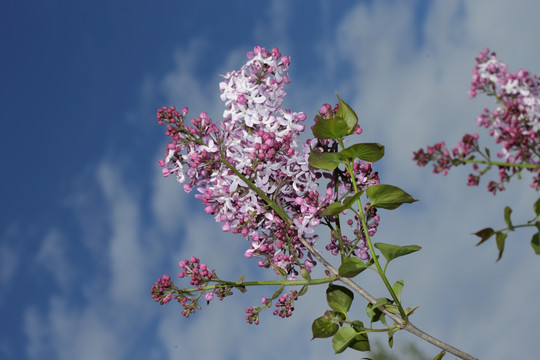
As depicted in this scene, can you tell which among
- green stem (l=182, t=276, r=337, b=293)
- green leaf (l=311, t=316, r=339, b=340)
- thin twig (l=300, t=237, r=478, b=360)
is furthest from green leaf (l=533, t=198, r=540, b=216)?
green leaf (l=311, t=316, r=339, b=340)

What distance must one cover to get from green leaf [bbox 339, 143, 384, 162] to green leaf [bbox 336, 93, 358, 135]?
135 mm

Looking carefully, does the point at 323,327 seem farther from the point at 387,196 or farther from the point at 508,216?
the point at 508,216

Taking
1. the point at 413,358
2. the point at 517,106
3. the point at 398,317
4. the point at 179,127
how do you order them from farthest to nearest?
the point at 413,358
the point at 517,106
the point at 179,127
the point at 398,317

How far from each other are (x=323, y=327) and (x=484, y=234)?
37.2 inches

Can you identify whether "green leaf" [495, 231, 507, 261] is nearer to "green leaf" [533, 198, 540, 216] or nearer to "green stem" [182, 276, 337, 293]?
"green leaf" [533, 198, 540, 216]

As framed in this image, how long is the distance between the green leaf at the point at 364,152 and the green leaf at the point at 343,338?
2.72 feet

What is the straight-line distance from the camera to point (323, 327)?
2.85 m

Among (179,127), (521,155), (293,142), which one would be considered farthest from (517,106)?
(179,127)

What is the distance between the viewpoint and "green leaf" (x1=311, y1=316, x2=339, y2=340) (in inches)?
112

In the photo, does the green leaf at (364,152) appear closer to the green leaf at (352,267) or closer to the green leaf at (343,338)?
the green leaf at (352,267)

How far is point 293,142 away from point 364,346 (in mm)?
1067

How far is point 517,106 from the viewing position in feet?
10.0

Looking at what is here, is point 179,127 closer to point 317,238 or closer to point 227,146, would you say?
point 227,146

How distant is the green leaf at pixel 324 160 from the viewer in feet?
8.67
